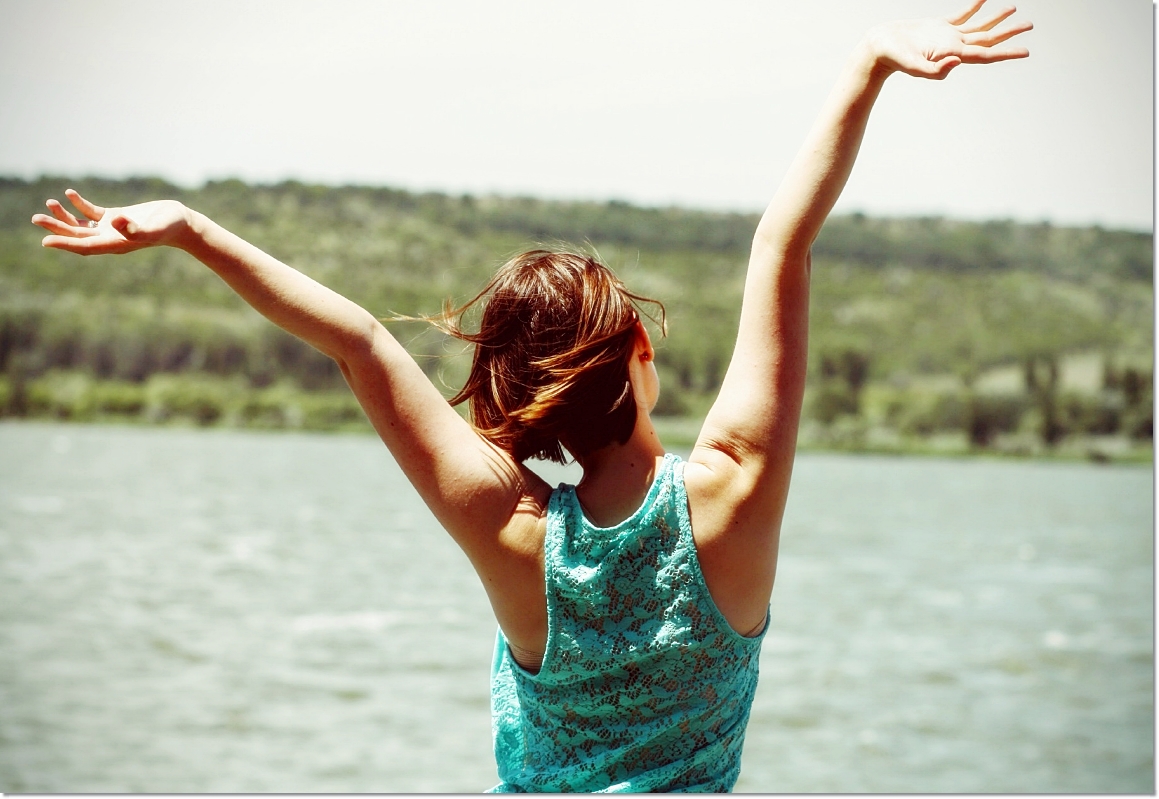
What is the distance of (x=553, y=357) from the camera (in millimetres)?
1142

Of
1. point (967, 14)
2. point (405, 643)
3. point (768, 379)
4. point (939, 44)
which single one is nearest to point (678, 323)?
point (405, 643)

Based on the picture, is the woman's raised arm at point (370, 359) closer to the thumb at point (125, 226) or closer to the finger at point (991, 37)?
the thumb at point (125, 226)

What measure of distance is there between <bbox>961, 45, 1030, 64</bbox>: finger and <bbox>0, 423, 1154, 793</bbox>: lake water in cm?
122

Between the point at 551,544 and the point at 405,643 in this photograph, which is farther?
the point at 405,643

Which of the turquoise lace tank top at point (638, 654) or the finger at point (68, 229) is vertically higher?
the finger at point (68, 229)

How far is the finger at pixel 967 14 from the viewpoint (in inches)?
48.4

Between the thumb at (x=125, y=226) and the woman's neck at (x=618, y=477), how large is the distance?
504mm

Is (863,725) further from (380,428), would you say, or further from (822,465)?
(822,465)

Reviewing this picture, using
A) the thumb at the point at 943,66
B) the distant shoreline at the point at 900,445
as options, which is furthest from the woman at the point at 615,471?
the distant shoreline at the point at 900,445

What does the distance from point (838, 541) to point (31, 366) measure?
3751cm

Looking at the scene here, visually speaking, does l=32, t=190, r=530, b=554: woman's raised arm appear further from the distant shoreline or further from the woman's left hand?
the distant shoreline

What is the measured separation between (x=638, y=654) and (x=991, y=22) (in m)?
0.77

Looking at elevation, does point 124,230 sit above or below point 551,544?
above

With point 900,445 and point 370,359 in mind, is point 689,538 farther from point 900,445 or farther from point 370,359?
point 900,445
